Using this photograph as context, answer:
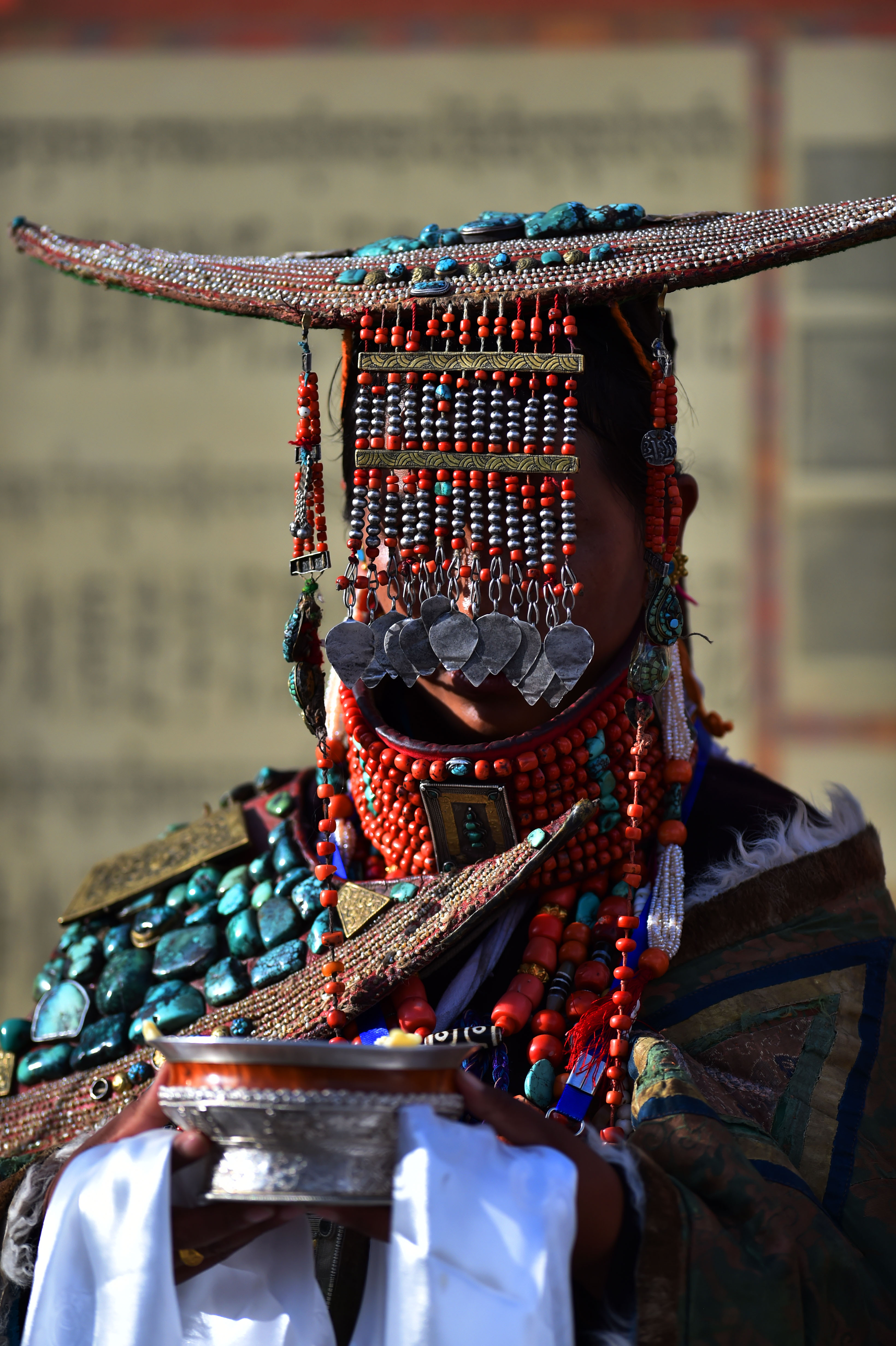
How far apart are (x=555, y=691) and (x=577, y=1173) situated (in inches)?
23.9

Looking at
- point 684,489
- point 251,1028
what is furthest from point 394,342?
point 251,1028

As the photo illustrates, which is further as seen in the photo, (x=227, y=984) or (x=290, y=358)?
(x=290, y=358)

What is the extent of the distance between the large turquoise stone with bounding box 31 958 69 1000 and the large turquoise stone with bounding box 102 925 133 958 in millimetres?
65

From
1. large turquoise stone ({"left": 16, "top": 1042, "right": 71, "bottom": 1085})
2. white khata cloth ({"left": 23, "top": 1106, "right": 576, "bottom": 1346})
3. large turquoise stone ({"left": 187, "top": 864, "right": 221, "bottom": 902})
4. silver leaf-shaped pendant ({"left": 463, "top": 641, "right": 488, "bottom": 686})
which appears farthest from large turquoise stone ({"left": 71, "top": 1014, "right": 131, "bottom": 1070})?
silver leaf-shaped pendant ({"left": 463, "top": 641, "right": 488, "bottom": 686})

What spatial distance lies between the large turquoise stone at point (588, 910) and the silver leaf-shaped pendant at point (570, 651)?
1.08 ft

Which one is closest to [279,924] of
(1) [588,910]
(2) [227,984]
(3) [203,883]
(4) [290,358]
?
(2) [227,984]

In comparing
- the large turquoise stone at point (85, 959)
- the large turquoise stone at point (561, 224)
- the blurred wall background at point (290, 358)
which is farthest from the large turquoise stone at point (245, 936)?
the blurred wall background at point (290, 358)

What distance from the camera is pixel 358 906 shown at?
73.0 inches

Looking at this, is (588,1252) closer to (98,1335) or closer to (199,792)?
(98,1335)

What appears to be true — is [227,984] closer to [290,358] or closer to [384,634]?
[384,634]

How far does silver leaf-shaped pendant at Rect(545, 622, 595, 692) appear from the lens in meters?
1.68

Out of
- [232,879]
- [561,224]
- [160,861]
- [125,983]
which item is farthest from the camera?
[160,861]

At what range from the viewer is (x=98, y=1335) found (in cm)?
133

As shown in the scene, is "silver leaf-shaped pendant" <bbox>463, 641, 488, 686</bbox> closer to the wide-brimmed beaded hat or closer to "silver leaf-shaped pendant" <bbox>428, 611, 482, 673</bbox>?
"silver leaf-shaped pendant" <bbox>428, 611, 482, 673</bbox>
